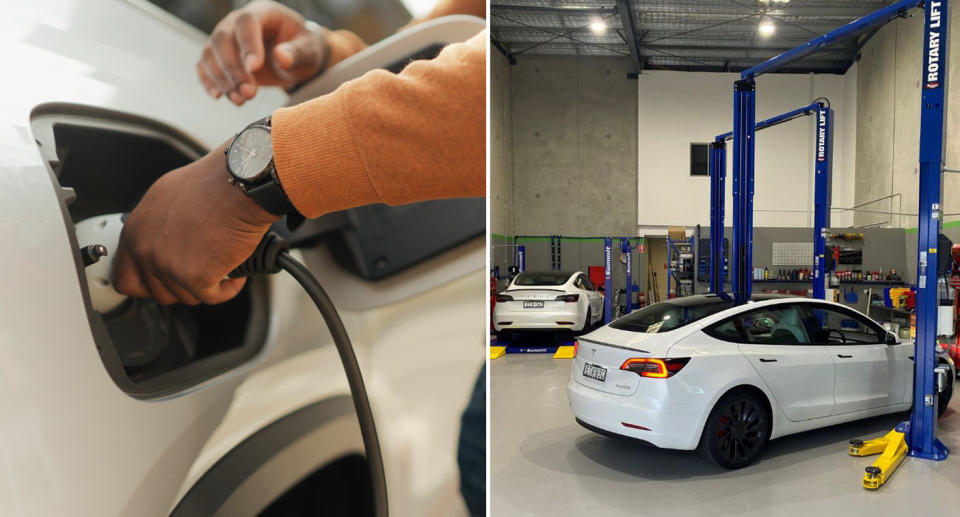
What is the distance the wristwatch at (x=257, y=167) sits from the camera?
4.43ft

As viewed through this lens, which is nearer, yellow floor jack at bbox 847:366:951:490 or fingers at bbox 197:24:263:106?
fingers at bbox 197:24:263:106

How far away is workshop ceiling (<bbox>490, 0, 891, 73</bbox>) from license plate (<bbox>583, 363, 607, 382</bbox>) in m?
10.6

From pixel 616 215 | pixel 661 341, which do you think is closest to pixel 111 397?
pixel 661 341

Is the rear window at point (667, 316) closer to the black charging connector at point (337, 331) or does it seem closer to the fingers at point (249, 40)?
the black charging connector at point (337, 331)

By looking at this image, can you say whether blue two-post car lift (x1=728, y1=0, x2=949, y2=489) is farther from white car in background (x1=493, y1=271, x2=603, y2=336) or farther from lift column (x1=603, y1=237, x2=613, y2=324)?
lift column (x1=603, y1=237, x2=613, y2=324)

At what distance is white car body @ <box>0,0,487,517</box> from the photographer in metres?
1.37

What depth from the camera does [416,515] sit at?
1.44 metres

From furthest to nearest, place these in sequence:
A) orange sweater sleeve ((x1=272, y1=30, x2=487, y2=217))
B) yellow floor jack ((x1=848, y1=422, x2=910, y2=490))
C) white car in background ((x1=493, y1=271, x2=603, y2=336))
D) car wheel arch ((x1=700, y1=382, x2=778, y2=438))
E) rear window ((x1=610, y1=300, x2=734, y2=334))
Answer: white car in background ((x1=493, y1=271, x2=603, y2=336)) < rear window ((x1=610, y1=300, x2=734, y2=334)) < car wheel arch ((x1=700, y1=382, x2=778, y2=438)) < yellow floor jack ((x1=848, y1=422, x2=910, y2=490)) < orange sweater sleeve ((x1=272, y1=30, x2=487, y2=217))

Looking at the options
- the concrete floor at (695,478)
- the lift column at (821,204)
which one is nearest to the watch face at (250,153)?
the concrete floor at (695,478)

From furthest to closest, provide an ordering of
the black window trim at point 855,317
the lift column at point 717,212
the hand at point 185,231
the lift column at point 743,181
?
the lift column at point 717,212
the lift column at point 743,181
the black window trim at point 855,317
the hand at point 185,231

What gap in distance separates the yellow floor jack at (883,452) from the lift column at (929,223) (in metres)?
0.15

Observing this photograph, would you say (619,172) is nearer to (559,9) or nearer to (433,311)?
(559,9)

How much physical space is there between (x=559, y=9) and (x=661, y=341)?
11.2 m

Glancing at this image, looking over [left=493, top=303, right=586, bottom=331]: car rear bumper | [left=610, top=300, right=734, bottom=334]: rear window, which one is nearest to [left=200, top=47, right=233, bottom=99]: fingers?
[left=610, top=300, right=734, bottom=334]: rear window
